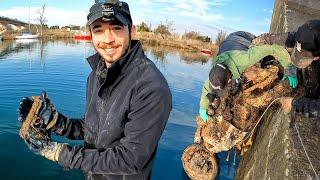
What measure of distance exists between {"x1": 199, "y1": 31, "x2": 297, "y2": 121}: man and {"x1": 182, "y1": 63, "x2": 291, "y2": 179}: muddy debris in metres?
0.10

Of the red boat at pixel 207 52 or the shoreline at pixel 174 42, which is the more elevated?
the shoreline at pixel 174 42

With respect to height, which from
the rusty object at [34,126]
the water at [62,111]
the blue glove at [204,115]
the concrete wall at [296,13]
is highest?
the concrete wall at [296,13]

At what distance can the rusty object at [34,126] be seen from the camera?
2393 mm

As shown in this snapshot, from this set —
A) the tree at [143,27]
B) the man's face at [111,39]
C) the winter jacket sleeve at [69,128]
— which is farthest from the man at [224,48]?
the tree at [143,27]

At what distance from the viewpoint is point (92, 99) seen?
7.97ft

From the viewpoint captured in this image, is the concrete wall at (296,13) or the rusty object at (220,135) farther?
the concrete wall at (296,13)

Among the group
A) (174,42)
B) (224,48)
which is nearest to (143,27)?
(174,42)

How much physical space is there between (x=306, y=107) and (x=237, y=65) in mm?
1327

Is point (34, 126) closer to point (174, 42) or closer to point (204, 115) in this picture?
point (204, 115)

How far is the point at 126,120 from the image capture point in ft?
7.00

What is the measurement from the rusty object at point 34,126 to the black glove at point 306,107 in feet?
6.24

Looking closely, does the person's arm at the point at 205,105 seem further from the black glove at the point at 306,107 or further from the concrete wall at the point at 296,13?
Result: the concrete wall at the point at 296,13

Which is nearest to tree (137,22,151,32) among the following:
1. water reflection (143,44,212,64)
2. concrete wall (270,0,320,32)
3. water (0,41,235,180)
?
water reflection (143,44,212,64)

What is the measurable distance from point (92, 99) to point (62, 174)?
16.9ft
